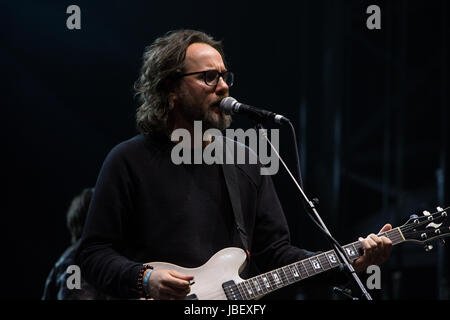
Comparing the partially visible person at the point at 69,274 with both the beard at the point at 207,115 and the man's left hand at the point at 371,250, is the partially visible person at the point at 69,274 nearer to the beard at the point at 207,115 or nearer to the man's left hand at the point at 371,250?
the beard at the point at 207,115

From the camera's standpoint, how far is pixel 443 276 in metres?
5.79

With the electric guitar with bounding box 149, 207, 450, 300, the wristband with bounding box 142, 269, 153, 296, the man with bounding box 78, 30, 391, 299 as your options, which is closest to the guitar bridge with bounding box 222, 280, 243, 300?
the electric guitar with bounding box 149, 207, 450, 300

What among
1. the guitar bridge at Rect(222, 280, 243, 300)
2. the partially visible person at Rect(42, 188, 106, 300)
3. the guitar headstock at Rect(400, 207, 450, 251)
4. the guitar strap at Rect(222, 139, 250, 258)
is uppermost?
the guitar strap at Rect(222, 139, 250, 258)

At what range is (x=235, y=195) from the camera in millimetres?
2695

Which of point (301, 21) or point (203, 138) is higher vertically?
point (301, 21)

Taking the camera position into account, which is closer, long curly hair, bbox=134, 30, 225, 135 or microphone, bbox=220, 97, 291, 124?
microphone, bbox=220, 97, 291, 124

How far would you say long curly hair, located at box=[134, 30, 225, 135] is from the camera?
2.77m

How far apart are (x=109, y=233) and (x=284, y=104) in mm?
3775

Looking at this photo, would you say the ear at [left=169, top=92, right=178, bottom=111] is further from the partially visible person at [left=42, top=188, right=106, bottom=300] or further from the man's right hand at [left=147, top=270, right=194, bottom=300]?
the partially visible person at [left=42, top=188, right=106, bottom=300]

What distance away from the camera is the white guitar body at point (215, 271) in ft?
7.82

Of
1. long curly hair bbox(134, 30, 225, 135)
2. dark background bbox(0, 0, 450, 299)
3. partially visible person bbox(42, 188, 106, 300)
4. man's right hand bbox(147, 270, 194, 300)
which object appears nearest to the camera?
man's right hand bbox(147, 270, 194, 300)
